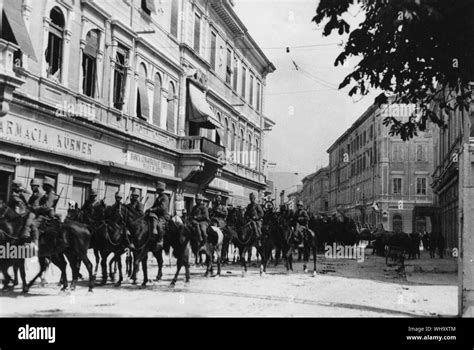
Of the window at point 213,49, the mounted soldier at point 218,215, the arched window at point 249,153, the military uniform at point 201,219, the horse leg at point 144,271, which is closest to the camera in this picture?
the horse leg at point 144,271

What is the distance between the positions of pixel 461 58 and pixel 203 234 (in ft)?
25.7

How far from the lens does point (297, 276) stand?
1541 centimetres

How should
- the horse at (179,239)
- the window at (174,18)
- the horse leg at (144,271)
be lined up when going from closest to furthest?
the horse leg at (144,271)
the horse at (179,239)
the window at (174,18)

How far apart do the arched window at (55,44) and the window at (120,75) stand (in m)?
3.41

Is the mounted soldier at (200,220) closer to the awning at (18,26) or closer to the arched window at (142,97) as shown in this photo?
the awning at (18,26)

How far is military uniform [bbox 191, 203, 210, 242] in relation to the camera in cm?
1380

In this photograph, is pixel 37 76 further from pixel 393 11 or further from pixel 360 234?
pixel 360 234

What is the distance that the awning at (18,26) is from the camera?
42.9 ft

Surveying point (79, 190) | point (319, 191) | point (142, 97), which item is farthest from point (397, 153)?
point (79, 190)

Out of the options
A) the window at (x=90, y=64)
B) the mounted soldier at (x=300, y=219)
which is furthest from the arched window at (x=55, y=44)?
the mounted soldier at (x=300, y=219)

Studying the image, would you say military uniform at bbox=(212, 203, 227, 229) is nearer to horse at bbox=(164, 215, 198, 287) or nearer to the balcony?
horse at bbox=(164, 215, 198, 287)

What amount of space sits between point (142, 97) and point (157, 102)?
1769 millimetres

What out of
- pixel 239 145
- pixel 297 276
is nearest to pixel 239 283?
pixel 297 276

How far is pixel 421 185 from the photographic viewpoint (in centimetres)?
5050
